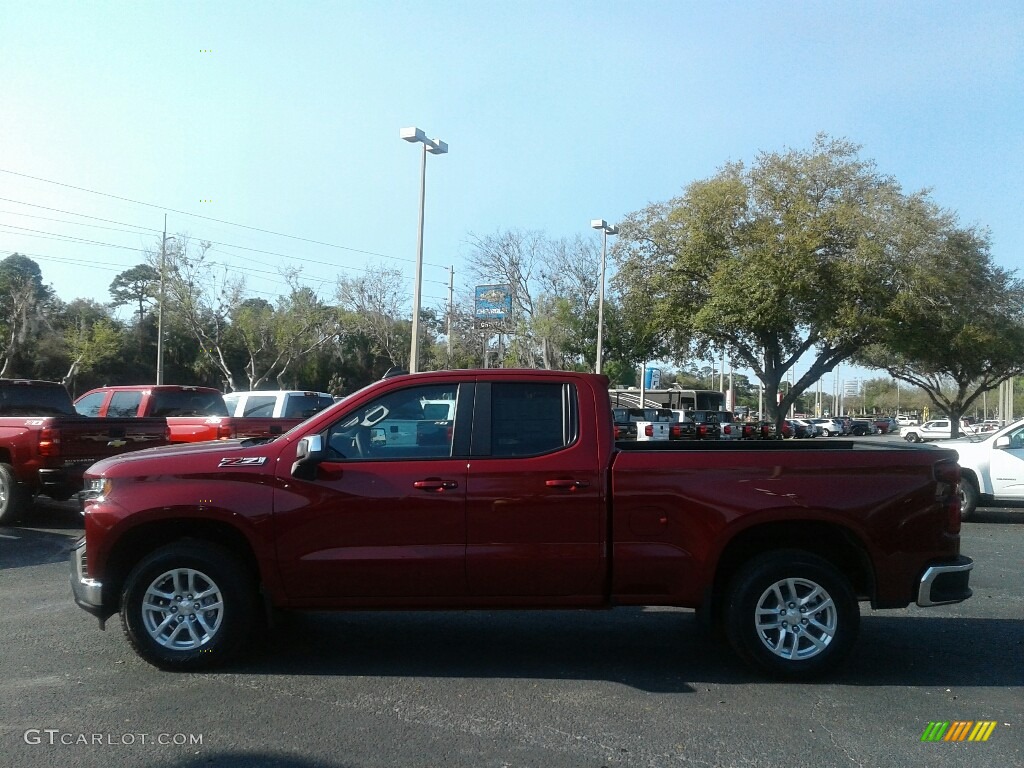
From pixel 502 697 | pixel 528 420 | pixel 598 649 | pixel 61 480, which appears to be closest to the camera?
pixel 502 697

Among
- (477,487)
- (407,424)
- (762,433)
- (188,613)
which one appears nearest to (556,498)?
(477,487)

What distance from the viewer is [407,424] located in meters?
5.89

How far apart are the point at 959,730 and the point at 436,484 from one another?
3236 millimetres

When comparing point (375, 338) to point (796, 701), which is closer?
point (796, 701)

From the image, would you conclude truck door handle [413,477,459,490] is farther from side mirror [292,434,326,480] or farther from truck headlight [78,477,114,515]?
truck headlight [78,477,114,515]

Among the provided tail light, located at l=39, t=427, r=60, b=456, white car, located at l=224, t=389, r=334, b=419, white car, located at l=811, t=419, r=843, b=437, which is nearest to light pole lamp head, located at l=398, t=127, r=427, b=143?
white car, located at l=224, t=389, r=334, b=419

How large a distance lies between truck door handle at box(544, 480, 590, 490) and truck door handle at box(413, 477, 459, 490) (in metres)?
0.57

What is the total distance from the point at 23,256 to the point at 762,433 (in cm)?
6060

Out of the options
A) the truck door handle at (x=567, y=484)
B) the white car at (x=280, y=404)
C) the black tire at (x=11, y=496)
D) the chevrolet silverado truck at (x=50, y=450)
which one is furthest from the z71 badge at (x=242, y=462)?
the white car at (x=280, y=404)

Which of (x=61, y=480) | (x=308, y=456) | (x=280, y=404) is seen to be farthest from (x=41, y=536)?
(x=308, y=456)

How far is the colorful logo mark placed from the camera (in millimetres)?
4871

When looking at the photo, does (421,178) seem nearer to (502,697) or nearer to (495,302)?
(495,302)

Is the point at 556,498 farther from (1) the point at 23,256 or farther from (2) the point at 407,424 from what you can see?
(1) the point at 23,256

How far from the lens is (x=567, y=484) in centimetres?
564
